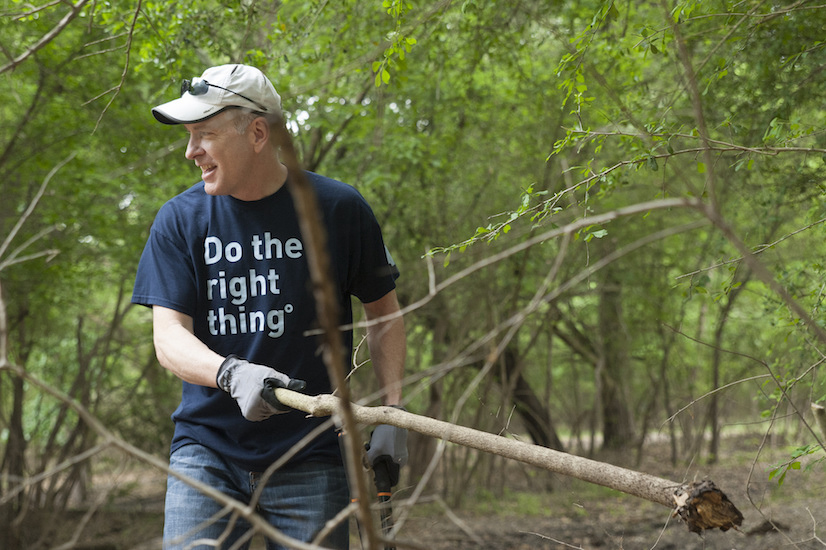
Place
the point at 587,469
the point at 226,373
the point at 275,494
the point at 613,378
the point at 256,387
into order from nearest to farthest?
the point at 587,469 → the point at 256,387 → the point at 226,373 → the point at 275,494 → the point at 613,378

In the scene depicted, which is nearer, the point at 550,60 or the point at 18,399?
the point at 18,399

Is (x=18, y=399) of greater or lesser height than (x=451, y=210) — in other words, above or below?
below

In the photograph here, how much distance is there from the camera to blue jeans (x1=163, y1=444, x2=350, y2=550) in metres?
2.18

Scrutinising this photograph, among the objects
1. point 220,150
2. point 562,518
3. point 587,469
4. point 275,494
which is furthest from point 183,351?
point 562,518

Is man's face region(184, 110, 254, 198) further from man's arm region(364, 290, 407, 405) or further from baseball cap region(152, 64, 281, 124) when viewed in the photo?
man's arm region(364, 290, 407, 405)

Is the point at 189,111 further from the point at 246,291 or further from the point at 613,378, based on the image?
the point at 613,378

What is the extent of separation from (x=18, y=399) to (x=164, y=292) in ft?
17.2

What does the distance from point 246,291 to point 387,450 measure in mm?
675

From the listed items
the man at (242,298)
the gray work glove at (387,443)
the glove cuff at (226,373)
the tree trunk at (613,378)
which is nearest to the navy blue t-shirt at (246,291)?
the man at (242,298)

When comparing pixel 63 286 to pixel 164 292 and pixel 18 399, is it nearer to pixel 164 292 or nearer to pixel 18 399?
pixel 18 399

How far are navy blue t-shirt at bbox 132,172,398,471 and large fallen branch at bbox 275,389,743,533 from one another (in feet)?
1.48

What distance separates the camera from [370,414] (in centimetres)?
176

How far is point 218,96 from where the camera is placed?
2.29m

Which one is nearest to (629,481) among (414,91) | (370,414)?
(370,414)
